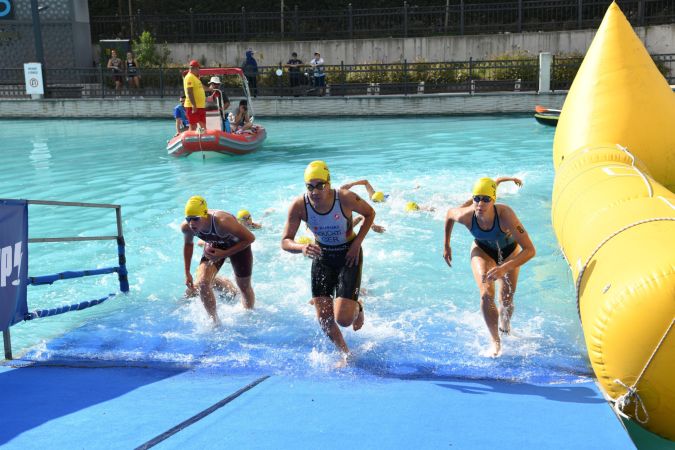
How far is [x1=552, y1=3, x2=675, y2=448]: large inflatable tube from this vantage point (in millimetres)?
4852

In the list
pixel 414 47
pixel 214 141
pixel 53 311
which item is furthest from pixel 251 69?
pixel 53 311

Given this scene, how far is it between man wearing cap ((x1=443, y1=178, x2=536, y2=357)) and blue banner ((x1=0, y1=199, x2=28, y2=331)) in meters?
4.05

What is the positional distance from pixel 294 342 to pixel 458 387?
6.80 feet

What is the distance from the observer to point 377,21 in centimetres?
3359

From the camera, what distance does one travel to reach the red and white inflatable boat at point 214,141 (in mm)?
17781

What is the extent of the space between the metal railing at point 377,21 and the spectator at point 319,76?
5.47 meters

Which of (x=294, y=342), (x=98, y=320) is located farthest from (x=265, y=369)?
(x=98, y=320)

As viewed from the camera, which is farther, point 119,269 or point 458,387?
point 119,269

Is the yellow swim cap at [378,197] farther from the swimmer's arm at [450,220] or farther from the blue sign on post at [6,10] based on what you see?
the blue sign on post at [6,10]

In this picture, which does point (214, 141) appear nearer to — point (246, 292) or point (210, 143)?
point (210, 143)

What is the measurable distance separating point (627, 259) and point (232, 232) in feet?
13.2

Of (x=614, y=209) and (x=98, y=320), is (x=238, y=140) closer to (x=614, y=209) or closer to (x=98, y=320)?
(x=98, y=320)

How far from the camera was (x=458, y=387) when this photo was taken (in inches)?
228

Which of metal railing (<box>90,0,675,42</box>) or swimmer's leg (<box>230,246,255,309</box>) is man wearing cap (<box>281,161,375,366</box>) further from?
metal railing (<box>90,0,675,42</box>)
